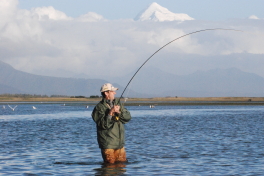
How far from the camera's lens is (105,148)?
13031 millimetres

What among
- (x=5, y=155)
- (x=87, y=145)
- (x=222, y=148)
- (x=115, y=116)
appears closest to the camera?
(x=115, y=116)

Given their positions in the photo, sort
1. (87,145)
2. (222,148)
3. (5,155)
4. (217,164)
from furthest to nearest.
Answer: (87,145) < (222,148) < (5,155) < (217,164)

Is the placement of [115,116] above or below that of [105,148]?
above

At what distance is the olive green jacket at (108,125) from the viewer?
12.6 metres

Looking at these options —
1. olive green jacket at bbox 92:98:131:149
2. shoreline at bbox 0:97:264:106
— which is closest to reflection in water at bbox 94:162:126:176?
olive green jacket at bbox 92:98:131:149

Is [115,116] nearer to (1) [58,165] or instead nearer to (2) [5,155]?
(1) [58,165]

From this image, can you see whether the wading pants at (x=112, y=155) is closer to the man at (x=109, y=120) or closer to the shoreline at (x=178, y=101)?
the man at (x=109, y=120)

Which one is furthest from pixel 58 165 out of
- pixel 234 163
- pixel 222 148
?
pixel 222 148

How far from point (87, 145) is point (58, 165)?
19.2 feet

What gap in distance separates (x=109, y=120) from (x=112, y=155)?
1.22m

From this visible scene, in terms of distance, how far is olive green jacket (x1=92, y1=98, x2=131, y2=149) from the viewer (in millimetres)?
12555

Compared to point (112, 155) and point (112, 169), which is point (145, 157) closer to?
point (112, 169)

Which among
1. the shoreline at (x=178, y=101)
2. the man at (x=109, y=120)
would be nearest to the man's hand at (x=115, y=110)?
the man at (x=109, y=120)

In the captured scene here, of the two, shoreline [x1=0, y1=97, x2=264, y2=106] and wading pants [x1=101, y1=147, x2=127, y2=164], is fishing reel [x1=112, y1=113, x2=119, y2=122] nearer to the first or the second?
wading pants [x1=101, y1=147, x2=127, y2=164]
